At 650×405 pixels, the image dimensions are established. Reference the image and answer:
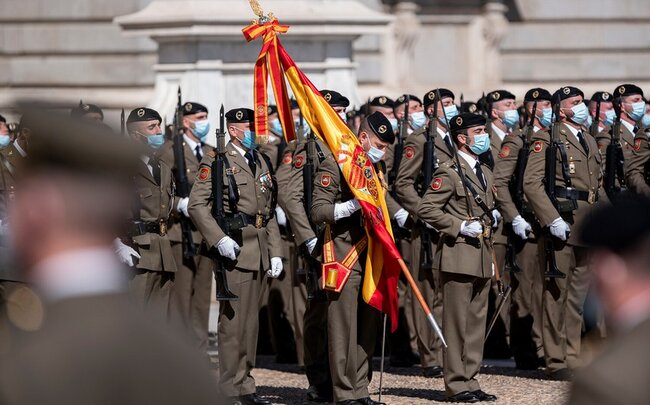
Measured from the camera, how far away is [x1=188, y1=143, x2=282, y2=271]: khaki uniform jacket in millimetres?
8531

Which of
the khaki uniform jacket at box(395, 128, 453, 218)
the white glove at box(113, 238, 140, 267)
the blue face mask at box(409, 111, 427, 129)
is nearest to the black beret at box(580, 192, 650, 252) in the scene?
the white glove at box(113, 238, 140, 267)

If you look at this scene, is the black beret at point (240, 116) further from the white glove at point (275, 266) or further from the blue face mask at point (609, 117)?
the blue face mask at point (609, 117)

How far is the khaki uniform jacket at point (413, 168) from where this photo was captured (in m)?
9.84

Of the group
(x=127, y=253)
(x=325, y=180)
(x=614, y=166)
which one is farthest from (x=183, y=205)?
(x=614, y=166)

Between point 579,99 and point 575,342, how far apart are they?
1712 mm

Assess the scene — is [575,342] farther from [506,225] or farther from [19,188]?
[19,188]

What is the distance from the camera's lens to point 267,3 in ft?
42.1

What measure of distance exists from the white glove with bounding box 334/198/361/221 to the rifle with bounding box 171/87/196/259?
184cm

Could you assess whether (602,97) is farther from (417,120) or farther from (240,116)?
(240,116)

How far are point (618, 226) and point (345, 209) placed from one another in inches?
202

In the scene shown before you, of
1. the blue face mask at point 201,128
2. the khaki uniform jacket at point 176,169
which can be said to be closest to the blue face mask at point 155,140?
the khaki uniform jacket at point 176,169

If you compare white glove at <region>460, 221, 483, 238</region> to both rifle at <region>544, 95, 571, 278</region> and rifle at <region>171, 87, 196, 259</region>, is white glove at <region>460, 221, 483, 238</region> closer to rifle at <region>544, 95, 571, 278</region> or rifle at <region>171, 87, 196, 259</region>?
rifle at <region>544, 95, 571, 278</region>

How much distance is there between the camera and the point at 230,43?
12469mm

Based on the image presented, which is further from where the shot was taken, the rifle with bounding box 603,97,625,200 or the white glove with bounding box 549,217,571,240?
the rifle with bounding box 603,97,625,200
